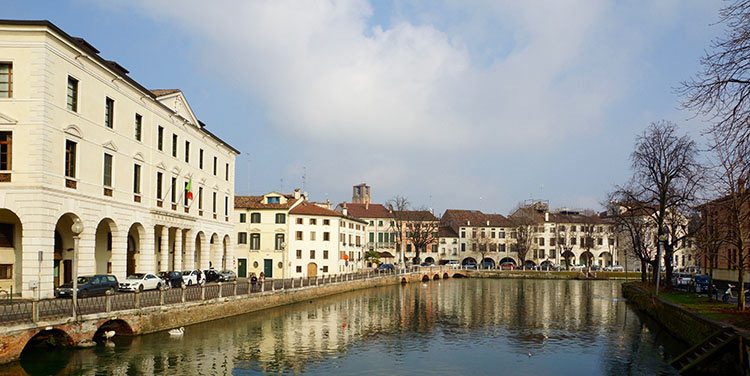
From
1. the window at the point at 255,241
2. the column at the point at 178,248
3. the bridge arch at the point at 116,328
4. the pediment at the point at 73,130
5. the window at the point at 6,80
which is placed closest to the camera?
the bridge arch at the point at 116,328

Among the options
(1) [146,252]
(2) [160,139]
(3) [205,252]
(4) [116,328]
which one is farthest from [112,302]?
(3) [205,252]

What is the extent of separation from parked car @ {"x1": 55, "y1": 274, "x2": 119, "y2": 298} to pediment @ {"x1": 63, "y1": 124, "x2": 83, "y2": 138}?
8.42 m

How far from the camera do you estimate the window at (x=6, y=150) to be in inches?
1298

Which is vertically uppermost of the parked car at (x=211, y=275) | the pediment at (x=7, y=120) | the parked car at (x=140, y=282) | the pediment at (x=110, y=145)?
the pediment at (x=7, y=120)

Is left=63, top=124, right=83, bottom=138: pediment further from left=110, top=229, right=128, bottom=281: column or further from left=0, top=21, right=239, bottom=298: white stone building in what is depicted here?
left=110, top=229, right=128, bottom=281: column

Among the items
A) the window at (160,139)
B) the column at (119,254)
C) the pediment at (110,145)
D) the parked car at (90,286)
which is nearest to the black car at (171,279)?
the column at (119,254)

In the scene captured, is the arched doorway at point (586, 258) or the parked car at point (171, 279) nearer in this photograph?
the parked car at point (171, 279)

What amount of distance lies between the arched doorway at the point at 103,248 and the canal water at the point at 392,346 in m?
10.5

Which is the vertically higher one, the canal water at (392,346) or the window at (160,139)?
the window at (160,139)

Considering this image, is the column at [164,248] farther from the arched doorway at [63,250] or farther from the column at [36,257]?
the column at [36,257]

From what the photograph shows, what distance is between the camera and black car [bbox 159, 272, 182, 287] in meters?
46.4

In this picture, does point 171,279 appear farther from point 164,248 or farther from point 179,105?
point 179,105

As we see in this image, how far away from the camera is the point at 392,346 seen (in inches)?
1320

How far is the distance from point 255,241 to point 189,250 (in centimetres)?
2182
